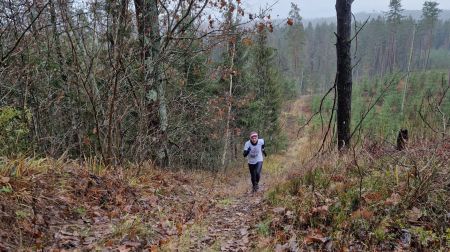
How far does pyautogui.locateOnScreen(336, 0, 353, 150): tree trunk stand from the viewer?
25.0ft

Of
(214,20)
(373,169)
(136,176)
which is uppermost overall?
(214,20)

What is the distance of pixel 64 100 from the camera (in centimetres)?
973

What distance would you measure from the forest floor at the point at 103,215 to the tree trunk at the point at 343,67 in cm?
274

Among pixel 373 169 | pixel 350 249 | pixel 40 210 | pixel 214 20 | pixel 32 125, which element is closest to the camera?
pixel 350 249

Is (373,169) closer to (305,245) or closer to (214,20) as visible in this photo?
(305,245)

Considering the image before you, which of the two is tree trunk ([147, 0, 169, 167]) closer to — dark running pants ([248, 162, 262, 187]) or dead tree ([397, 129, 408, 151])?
dark running pants ([248, 162, 262, 187])

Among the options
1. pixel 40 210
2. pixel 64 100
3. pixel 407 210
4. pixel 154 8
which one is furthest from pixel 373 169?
pixel 64 100

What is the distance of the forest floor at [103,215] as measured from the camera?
413 centimetres

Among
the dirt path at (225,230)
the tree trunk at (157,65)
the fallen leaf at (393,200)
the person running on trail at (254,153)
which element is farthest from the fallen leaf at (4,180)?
the person running on trail at (254,153)

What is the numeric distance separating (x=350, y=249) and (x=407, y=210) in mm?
951

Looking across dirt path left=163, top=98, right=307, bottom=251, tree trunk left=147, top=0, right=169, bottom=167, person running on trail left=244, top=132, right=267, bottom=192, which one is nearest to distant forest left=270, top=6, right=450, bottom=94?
person running on trail left=244, top=132, right=267, bottom=192

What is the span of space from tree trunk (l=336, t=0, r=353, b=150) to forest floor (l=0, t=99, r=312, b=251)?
8.99 ft

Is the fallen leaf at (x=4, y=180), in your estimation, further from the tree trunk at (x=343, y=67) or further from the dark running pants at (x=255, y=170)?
the dark running pants at (x=255, y=170)

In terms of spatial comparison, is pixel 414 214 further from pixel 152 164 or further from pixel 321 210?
pixel 152 164
